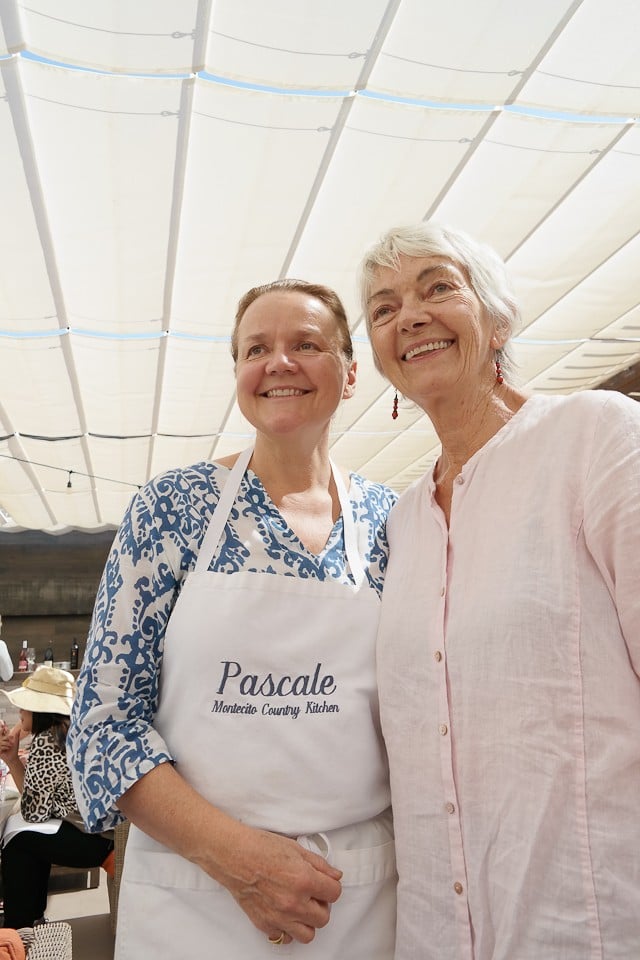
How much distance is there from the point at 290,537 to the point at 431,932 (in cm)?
71

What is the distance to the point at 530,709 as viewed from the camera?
119cm

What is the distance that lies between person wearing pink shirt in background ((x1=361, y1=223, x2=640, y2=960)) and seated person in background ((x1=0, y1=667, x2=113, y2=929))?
362 centimetres

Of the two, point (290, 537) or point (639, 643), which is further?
point (290, 537)

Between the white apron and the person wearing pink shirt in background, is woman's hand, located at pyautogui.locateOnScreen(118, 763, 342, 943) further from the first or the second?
the person wearing pink shirt in background

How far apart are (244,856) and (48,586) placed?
50.9 feet

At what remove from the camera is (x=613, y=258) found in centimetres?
565

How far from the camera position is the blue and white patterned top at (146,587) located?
1341 mm

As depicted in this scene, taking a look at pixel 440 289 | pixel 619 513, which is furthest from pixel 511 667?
pixel 440 289

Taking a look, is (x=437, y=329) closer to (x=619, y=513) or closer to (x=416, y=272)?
(x=416, y=272)

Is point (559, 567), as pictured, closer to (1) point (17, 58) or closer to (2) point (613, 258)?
(1) point (17, 58)

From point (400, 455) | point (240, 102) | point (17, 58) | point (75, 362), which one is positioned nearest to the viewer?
point (17, 58)

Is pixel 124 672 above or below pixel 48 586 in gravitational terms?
below

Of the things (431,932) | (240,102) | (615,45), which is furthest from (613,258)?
(431,932)

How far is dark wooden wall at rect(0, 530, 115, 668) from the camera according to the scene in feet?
51.5
